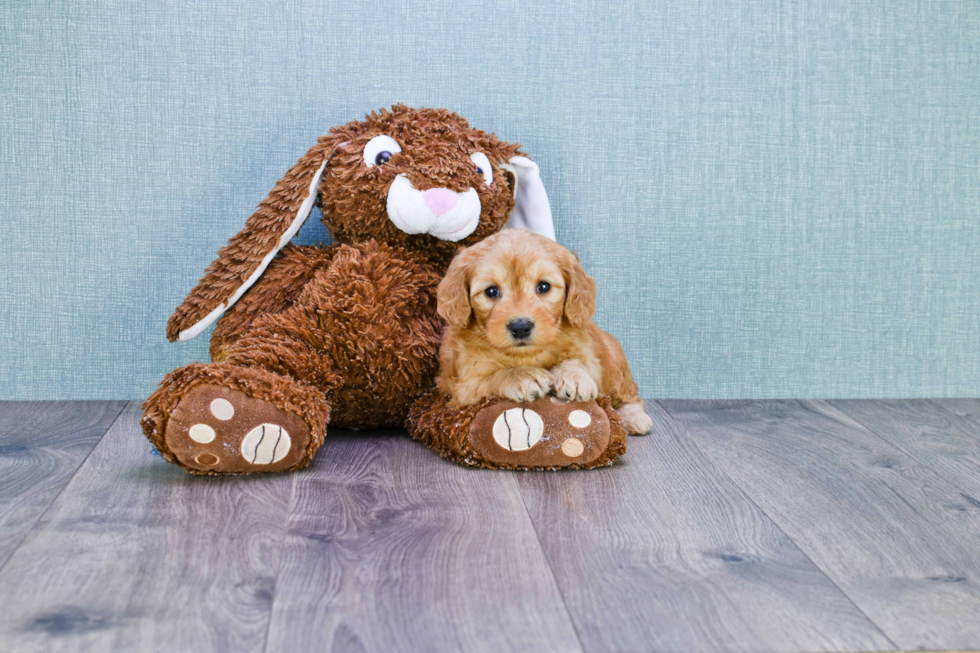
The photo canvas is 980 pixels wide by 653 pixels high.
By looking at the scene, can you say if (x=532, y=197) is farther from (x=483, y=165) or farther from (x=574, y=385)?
(x=574, y=385)

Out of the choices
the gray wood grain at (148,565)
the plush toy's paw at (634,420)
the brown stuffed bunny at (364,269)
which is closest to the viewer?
the gray wood grain at (148,565)

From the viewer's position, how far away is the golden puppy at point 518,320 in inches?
58.9

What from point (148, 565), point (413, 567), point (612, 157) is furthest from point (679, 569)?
point (612, 157)

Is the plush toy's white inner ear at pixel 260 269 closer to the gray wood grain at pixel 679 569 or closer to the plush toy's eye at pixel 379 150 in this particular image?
the plush toy's eye at pixel 379 150

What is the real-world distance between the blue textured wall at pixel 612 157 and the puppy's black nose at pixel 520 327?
64 centimetres

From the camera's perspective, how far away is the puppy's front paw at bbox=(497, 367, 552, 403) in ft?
4.96

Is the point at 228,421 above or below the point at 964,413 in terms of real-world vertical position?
above

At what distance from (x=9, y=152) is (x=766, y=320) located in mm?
1770

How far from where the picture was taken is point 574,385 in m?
1.52

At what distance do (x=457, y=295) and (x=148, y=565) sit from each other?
2.17 feet

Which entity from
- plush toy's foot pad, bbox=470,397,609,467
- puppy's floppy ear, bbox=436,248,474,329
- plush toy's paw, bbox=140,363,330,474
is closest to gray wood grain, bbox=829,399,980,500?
plush toy's foot pad, bbox=470,397,609,467

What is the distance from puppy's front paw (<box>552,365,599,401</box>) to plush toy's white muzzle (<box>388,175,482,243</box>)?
14.2 inches

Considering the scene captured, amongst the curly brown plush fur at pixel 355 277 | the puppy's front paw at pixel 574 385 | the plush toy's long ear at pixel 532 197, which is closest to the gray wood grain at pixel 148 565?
the curly brown plush fur at pixel 355 277

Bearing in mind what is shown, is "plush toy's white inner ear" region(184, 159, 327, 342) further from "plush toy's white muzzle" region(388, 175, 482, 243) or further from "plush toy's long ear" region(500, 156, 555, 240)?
"plush toy's long ear" region(500, 156, 555, 240)
